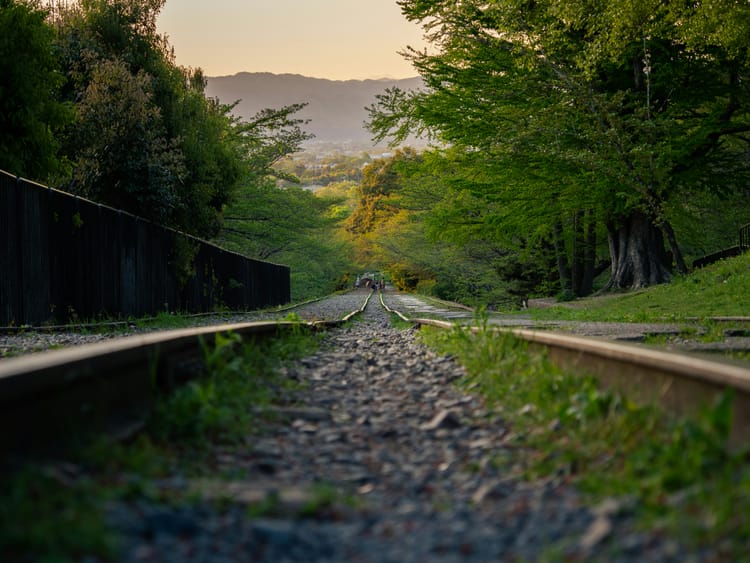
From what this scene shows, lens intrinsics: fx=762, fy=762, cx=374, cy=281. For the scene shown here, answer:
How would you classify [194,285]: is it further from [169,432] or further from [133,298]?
[169,432]

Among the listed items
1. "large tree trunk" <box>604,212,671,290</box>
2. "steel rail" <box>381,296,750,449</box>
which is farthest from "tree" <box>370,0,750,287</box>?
"steel rail" <box>381,296,750,449</box>

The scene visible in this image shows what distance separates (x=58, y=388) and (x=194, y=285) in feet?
56.2

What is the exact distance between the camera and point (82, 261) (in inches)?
518

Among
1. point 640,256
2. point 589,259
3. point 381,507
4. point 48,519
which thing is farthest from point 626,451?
point 589,259

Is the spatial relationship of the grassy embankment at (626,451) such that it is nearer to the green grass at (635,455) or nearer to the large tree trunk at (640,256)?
the green grass at (635,455)

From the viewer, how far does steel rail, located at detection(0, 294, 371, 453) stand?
265cm

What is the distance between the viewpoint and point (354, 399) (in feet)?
16.6

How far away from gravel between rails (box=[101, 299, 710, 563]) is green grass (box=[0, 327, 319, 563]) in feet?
0.28

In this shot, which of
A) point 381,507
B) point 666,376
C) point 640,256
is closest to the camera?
point 381,507

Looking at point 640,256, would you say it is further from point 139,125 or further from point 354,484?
point 354,484

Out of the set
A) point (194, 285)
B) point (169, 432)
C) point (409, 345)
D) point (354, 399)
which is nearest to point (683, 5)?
point (409, 345)

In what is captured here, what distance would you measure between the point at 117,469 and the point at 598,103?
17363 mm

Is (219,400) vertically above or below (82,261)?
below

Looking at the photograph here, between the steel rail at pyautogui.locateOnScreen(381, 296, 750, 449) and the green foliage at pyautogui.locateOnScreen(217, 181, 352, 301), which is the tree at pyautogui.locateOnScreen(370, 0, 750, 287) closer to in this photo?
the steel rail at pyautogui.locateOnScreen(381, 296, 750, 449)
